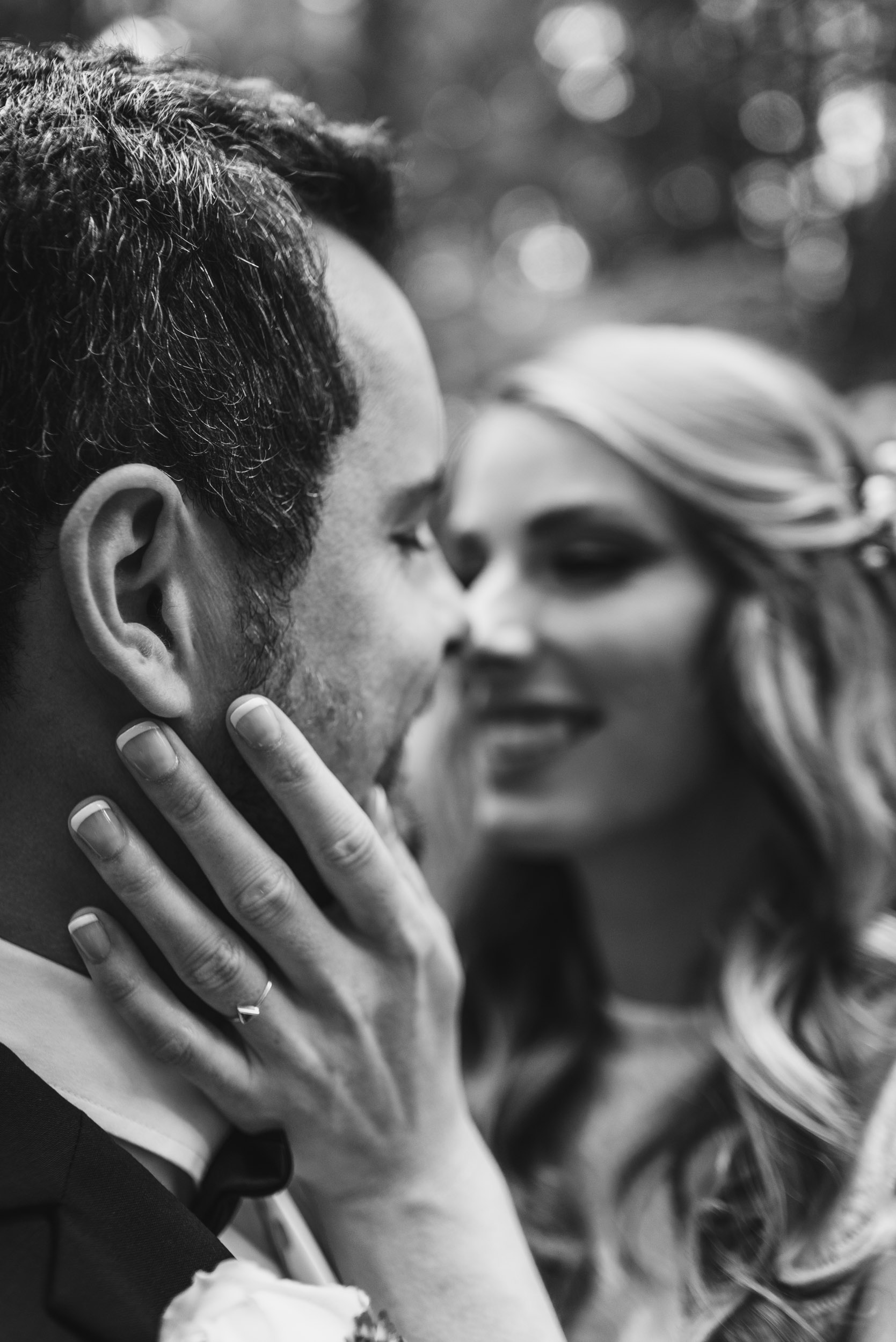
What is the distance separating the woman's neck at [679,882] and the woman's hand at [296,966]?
1161mm

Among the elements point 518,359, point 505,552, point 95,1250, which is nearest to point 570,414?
point 505,552

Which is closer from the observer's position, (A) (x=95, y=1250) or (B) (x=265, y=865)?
(A) (x=95, y=1250)

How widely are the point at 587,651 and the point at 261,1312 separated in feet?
6.26

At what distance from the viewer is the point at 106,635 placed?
156cm

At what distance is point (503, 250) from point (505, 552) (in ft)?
41.8

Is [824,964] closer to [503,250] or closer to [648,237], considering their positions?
[648,237]

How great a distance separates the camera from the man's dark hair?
1.59 m

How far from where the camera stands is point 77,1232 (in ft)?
4.47

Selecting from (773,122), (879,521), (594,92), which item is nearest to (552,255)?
(594,92)

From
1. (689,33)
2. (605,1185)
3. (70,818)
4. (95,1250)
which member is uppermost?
(689,33)

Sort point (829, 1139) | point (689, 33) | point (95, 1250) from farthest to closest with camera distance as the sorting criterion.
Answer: point (689, 33) < point (829, 1139) < point (95, 1250)

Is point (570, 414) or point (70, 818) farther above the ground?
point (570, 414)

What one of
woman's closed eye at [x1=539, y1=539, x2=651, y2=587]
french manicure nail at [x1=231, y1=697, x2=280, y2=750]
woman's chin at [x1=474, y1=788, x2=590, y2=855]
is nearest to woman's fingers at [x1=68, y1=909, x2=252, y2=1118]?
french manicure nail at [x1=231, y1=697, x2=280, y2=750]

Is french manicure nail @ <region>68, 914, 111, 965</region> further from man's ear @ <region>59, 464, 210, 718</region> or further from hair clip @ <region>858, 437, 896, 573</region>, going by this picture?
hair clip @ <region>858, 437, 896, 573</region>
